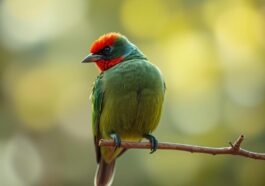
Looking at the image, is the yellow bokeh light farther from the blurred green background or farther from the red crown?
the red crown

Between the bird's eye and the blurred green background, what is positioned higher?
the bird's eye

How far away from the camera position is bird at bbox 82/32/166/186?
596 centimetres

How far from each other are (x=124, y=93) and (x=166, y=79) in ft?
12.5

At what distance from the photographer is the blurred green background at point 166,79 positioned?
9.02 meters

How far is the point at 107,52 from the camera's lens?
639cm

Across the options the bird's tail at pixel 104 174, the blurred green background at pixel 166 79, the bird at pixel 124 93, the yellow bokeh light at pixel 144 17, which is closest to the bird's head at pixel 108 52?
the bird at pixel 124 93

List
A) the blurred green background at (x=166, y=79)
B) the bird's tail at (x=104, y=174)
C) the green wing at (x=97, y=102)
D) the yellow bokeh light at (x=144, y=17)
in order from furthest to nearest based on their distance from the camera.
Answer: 1. the yellow bokeh light at (x=144, y=17)
2. the blurred green background at (x=166, y=79)
3. the bird's tail at (x=104, y=174)
4. the green wing at (x=97, y=102)

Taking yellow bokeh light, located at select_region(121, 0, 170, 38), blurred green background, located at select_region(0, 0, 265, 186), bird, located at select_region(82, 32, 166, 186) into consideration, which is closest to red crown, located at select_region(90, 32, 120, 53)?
bird, located at select_region(82, 32, 166, 186)

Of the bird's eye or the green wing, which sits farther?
the bird's eye

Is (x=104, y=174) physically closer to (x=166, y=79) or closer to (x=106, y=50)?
(x=106, y=50)

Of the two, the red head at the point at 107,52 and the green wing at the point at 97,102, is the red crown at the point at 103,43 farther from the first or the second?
the green wing at the point at 97,102

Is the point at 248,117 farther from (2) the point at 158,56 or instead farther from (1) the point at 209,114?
(2) the point at 158,56

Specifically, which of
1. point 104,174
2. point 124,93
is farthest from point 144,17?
point 124,93

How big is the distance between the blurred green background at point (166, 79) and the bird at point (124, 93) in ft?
8.50
